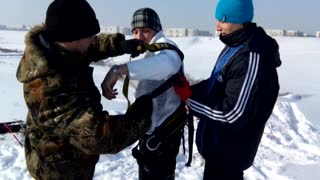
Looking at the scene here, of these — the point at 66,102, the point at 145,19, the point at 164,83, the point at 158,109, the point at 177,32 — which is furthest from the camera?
the point at 177,32

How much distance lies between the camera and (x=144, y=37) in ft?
8.95

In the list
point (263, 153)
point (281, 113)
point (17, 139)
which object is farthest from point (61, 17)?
point (281, 113)

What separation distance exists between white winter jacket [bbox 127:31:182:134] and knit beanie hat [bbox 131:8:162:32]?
7 centimetres

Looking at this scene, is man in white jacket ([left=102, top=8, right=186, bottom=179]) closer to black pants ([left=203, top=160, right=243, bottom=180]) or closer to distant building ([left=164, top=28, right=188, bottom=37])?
black pants ([left=203, top=160, right=243, bottom=180])

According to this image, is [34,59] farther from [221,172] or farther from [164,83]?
[221,172]

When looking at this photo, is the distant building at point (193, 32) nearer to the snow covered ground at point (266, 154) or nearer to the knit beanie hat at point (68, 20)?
the snow covered ground at point (266, 154)

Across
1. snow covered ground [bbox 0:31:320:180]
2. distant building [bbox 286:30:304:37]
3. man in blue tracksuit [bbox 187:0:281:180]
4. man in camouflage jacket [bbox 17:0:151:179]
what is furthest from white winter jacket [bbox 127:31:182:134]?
distant building [bbox 286:30:304:37]

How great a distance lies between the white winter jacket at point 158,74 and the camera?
85.4 inches

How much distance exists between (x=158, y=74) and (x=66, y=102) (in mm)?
631

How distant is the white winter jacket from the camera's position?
217 cm

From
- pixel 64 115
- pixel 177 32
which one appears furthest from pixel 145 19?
pixel 177 32

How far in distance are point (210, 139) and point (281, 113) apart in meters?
6.85

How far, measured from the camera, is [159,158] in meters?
2.77

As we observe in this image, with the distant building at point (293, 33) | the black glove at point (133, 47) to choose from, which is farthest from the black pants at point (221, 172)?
the distant building at point (293, 33)
